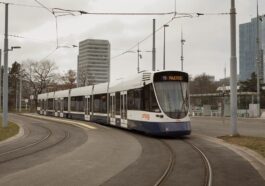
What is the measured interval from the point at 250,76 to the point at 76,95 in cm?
5146

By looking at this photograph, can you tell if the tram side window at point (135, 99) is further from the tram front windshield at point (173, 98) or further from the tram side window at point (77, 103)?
the tram side window at point (77, 103)

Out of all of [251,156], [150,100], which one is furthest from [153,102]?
[251,156]

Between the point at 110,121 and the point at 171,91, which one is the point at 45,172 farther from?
the point at 110,121

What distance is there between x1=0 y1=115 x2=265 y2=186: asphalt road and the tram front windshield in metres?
2.79

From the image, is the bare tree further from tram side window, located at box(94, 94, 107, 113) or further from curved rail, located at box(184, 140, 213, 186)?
curved rail, located at box(184, 140, 213, 186)

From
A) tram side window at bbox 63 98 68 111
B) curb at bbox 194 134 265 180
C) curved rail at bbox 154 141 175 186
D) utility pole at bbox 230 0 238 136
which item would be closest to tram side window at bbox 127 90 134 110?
utility pole at bbox 230 0 238 136

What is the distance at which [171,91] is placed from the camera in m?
23.0

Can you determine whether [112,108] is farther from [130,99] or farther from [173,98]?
[173,98]

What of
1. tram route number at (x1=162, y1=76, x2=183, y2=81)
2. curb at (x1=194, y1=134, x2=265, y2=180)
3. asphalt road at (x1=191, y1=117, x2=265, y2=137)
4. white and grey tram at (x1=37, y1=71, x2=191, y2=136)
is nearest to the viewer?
curb at (x1=194, y1=134, x2=265, y2=180)

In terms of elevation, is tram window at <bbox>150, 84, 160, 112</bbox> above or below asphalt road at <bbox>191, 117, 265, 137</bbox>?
above

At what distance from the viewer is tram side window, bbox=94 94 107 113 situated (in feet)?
110

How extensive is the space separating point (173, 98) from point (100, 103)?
12.8 metres

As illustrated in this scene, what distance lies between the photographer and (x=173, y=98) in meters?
22.9

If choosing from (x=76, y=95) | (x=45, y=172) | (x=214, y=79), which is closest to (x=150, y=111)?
(x=45, y=172)
